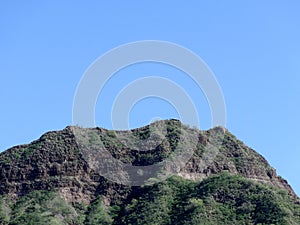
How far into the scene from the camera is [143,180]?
399 ft

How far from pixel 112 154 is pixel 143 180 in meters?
7.43

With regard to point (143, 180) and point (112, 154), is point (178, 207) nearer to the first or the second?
point (143, 180)

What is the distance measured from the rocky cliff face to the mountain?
0.15 metres

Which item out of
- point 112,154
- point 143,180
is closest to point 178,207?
point 143,180

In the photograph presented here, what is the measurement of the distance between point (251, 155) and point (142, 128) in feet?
59.3

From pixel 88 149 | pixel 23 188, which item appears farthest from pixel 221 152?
pixel 23 188

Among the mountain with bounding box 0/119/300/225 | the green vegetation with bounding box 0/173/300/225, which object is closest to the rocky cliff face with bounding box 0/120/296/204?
the mountain with bounding box 0/119/300/225

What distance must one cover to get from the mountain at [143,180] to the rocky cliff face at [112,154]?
0.15 metres

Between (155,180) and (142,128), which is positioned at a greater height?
(142,128)

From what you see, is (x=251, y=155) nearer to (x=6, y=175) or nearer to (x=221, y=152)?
(x=221, y=152)

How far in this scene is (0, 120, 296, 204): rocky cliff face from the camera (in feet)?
393

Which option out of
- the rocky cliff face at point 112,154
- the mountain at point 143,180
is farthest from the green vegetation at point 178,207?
the rocky cliff face at point 112,154

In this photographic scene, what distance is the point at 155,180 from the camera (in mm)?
120125

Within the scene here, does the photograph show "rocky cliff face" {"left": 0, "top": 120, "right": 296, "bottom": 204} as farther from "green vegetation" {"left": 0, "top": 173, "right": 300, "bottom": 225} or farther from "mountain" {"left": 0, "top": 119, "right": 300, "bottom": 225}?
"green vegetation" {"left": 0, "top": 173, "right": 300, "bottom": 225}
